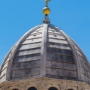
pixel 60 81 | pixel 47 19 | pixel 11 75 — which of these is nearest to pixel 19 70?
pixel 11 75

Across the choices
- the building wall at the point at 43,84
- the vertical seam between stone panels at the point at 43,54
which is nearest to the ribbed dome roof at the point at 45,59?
the vertical seam between stone panels at the point at 43,54

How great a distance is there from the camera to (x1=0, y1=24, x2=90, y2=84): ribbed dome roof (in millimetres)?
37031

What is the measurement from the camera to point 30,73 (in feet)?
121

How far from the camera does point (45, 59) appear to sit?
3722 centimetres

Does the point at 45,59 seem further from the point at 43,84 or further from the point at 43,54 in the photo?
the point at 43,84

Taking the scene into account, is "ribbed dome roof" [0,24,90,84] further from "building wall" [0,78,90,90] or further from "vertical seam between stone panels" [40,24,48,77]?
"building wall" [0,78,90,90]

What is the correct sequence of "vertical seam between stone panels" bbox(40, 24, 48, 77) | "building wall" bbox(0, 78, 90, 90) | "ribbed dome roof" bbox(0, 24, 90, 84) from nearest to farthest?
1. "building wall" bbox(0, 78, 90, 90)
2. "vertical seam between stone panels" bbox(40, 24, 48, 77)
3. "ribbed dome roof" bbox(0, 24, 90, 84)

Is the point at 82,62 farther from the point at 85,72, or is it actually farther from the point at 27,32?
the point at 27,32

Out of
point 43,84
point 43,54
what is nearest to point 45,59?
point 43,54

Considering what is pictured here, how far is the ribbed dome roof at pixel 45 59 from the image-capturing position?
121 ft

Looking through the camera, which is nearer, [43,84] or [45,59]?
[43,84]

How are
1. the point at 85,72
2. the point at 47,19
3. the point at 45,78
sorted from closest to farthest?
the point at 45,78
the point at 85,72
the point at 47,19

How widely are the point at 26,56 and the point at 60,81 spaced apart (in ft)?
11.9

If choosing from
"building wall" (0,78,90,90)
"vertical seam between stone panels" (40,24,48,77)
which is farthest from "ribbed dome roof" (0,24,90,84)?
"building wall" (0,78,90,90)
